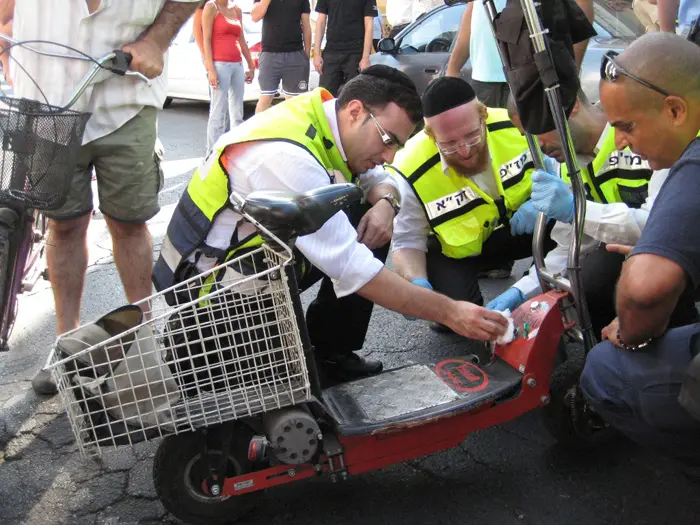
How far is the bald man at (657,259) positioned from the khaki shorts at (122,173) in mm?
1730

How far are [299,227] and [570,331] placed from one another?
1025mm

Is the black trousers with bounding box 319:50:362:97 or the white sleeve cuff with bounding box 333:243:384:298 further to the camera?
the black trousers with bounding box 319:50:362:97

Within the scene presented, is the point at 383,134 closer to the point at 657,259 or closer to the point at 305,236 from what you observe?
the point at 305,236

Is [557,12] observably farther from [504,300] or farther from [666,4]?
[666,4]

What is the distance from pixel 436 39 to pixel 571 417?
197 inches

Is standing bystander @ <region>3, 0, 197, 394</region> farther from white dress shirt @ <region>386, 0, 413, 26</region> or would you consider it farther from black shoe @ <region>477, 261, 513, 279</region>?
white dress shirt @ <region>386, 0, 413, 26</region>

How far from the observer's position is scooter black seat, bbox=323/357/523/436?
217 cm

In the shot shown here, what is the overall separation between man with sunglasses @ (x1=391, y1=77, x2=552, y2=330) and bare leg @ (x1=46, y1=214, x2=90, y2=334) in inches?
51.8

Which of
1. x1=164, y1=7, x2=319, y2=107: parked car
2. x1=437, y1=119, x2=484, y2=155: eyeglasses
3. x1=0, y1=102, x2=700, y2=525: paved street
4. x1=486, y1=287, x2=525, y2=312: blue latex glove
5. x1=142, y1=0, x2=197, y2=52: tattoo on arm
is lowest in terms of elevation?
x1=0, y1=102, x2=700, y2=525: paved street

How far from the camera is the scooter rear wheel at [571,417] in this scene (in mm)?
2393

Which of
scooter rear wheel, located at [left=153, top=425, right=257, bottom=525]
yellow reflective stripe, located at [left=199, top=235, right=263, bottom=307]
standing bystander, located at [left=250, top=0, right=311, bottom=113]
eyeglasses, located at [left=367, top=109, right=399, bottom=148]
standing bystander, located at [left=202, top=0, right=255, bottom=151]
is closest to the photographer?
scooter rear wheel, located at [left=153, top=425, right=257, bottom=525]

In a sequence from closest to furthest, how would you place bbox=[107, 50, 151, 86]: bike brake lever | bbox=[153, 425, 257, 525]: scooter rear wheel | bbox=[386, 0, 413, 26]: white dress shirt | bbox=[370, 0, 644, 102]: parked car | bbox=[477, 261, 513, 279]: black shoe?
bbox=[153, 425, 257, 525]: scooter rear wheel
bbox=[107, 50, 151, 86]: bike brake lever
bbox=[477, 261, 513, 279]: black shoe
bbox=[370, 0, 644, 102]: parked car
bbox=[386, 0, 413, 26]: white dress shirt

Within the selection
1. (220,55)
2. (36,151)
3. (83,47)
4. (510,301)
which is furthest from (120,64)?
(220,55)

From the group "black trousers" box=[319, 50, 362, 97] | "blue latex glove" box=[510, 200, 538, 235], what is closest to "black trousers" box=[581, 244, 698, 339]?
"blue latex glove" box=[510, 200, 538, 235]
